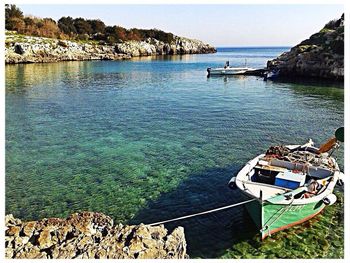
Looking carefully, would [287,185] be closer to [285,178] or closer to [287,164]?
[285,178]

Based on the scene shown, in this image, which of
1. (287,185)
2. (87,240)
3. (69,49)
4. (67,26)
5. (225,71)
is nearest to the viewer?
(87,240)

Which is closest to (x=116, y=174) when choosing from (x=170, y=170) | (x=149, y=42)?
(x=170, y=170)

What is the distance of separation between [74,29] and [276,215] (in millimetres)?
124534

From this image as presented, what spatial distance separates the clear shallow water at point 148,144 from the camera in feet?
48.2

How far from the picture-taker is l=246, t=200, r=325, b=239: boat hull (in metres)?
12.3

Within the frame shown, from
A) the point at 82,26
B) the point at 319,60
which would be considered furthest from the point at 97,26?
the point at 319,60

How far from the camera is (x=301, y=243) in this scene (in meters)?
12.3

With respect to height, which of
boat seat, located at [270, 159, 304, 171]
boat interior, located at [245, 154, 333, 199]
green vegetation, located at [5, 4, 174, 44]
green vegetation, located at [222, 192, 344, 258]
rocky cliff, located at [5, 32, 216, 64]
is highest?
green vegetation, located at [5, 4, 174, 44]

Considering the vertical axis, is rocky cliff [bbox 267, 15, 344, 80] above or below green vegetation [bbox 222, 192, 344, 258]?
above

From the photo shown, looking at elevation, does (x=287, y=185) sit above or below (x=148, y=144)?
below

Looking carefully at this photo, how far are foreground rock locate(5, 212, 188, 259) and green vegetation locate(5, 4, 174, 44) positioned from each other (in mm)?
104240

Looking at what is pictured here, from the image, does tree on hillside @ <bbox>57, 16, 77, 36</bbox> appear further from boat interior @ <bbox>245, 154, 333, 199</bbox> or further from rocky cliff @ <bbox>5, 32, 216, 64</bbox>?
boat interior @ <bbox>245, 154, 333, 199</bbox>

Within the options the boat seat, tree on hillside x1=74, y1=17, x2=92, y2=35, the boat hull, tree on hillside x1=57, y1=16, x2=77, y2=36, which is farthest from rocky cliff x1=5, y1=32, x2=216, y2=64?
the boat hull

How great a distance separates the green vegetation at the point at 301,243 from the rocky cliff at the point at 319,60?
4817cm
